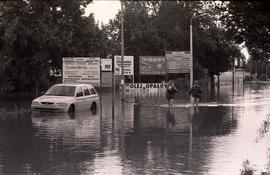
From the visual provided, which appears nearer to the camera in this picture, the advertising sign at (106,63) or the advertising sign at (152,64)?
the advertising sign at (106,63)

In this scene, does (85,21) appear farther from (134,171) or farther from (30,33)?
(134,171)

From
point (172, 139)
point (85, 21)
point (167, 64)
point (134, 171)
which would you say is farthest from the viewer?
point (167, 64)

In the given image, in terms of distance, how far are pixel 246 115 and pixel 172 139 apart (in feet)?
32.9

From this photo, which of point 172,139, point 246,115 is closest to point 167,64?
point 246,115

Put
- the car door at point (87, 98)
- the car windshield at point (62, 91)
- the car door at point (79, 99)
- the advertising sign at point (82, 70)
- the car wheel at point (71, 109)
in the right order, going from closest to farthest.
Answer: the car wheel at point (71, 109)
the car door at point (79, 99)
the car windshield at point (62, 91)
the car door at point (87, 98)
the advertising sign at point (82, 70)

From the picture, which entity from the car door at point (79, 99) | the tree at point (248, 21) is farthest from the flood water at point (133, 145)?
the car door at point (79, 99)

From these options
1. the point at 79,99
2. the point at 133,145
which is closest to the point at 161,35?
the point at 79,99

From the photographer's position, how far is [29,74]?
38031 mm

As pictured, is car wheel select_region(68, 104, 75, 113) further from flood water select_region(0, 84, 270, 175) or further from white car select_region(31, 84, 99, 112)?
flood water select_region(0, 84, 270, 175)

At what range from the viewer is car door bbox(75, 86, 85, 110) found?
1062 inches

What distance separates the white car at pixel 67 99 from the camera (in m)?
25.7

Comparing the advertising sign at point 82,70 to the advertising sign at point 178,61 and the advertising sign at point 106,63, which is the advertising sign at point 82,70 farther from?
the advertising sign at point 178,61

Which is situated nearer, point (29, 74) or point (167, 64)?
point (29, 74)

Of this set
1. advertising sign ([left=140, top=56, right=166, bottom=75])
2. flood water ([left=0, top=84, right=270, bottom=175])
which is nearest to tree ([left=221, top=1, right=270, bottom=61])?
flood water ([left=0, top=84, right=270, bottom=175])
